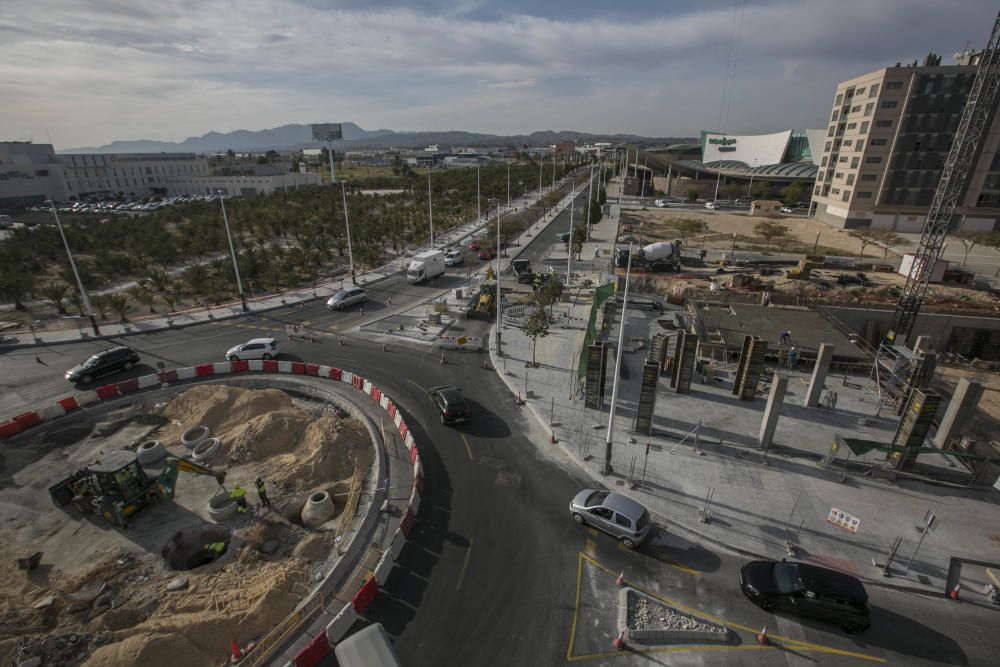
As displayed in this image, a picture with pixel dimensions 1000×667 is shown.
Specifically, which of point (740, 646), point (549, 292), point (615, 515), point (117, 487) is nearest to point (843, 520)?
point (740, 646)

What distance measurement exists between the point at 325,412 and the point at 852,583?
2385 centimetres

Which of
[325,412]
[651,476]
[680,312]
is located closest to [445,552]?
[651,476]

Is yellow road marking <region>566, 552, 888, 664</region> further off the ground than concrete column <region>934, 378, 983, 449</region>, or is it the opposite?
concrete column <region>934, 378, 983, 449</region>

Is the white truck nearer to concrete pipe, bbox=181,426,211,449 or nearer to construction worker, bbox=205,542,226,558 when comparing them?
concrete pipe, bbox=181,426,211,449

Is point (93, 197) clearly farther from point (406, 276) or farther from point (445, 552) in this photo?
point (445, 552)

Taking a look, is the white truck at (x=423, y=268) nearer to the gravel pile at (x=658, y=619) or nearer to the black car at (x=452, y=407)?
the black car at (x=452, y=407)

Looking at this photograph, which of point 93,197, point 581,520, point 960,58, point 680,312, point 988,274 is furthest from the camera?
point 93,197

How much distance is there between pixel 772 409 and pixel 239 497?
23526mm

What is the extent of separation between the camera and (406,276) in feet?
167

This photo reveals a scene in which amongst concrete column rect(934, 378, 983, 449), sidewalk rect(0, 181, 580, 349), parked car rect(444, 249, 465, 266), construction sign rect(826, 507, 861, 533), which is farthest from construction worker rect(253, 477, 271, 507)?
parked car rect(444, 249, 465, 266)

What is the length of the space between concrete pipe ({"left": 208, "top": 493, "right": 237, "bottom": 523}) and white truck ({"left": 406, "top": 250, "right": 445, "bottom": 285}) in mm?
32196

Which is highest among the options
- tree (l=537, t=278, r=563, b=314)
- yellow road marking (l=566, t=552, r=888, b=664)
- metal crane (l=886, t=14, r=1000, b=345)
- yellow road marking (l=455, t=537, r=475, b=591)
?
metal crane (l=886, t=14, r=1000, b=345)

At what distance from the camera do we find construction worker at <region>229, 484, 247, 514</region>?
18.2 m

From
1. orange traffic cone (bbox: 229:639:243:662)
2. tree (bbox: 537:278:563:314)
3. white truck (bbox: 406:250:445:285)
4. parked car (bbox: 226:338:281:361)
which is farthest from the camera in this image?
white truck (bbox: 406:250:445:285)
